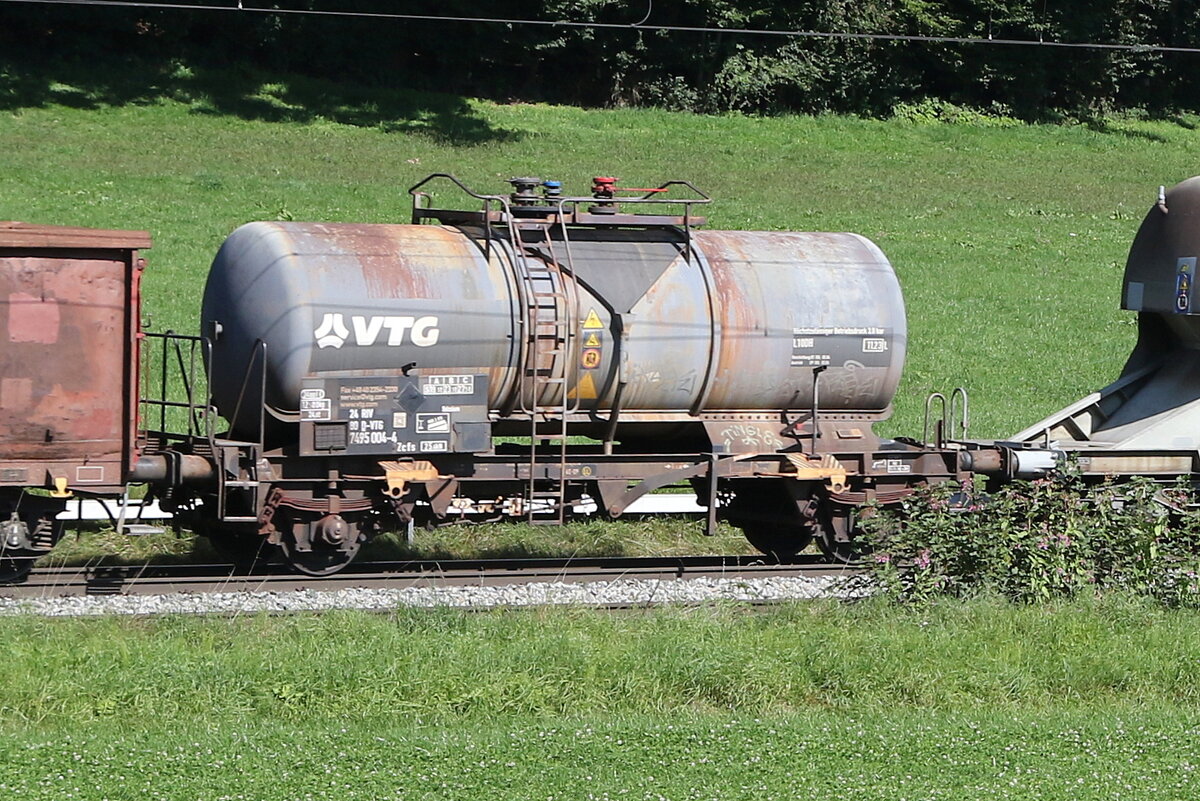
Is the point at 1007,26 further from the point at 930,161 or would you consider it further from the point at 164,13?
the point at 164,13

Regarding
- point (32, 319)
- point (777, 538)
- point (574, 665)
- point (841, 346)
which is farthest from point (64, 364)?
point (777, 538)

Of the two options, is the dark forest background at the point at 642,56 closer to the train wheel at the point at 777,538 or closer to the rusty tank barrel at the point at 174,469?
the rusty tank barrel at the point at 174,469

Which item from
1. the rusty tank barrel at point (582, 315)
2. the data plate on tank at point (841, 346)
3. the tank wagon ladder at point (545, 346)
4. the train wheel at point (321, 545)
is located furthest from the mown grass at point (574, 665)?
the data plate on tank at point (841, 346)

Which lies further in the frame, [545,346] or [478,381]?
[545,346]

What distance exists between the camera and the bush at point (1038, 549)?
11.3 meters

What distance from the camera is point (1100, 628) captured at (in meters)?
10.3

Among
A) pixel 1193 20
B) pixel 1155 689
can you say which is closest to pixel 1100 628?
pixel 1155 689

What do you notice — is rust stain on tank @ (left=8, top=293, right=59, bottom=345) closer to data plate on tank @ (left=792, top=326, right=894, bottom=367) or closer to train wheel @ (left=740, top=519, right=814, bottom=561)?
data plate on tank @ (left=792, top=326, right=894, bottom=367)

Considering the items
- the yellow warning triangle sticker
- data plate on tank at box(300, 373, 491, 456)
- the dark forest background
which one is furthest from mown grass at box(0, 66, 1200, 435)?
data plate on tank at box(300, 373, 491, 456)

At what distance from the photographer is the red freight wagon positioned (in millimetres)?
10969

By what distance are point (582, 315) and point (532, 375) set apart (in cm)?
65

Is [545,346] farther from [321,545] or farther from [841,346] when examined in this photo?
[841,346]

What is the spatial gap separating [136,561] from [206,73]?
35.3 m

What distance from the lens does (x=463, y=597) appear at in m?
11.9
